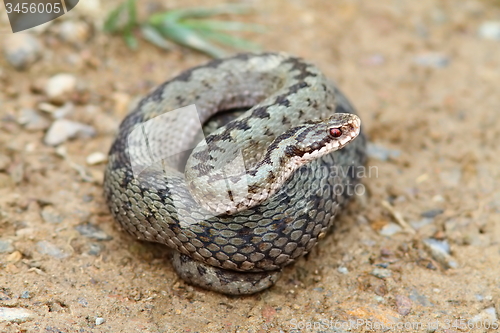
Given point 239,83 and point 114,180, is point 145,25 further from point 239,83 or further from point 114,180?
point 114,180

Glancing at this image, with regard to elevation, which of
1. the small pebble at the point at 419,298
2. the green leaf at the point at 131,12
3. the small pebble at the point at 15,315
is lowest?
the small pebble at the point at 419,298

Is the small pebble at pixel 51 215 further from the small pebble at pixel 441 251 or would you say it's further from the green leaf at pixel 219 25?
the green leaf at pixel 219 25

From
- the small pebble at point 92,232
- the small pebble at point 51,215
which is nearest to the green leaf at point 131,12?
the small pebble at point 51,215

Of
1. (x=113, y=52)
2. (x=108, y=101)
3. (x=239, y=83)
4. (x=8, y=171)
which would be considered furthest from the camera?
(x=113, y=52)

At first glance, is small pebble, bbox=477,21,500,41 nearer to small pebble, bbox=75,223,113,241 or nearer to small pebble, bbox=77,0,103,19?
small pebble, bbox=77,0,103,19

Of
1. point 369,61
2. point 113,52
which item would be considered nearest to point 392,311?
point 369,61

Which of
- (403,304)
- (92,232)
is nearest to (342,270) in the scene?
(403,304)

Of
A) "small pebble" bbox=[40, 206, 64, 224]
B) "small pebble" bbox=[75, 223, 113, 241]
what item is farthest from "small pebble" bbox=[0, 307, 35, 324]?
"small pebble" bbox=[40, 206, 64, 224]
